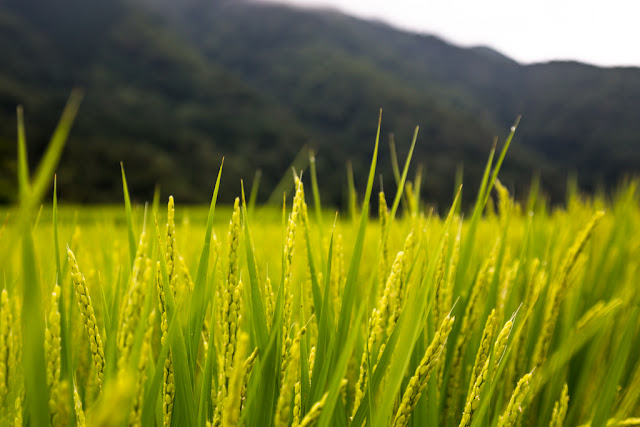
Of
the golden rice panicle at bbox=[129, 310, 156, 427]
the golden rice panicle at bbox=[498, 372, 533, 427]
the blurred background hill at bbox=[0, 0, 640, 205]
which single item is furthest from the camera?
the blurred background hill at bbox=[0, 0, 640, 205]

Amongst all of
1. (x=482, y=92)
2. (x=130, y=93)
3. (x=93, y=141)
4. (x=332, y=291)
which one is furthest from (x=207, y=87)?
(x=332, y=291)

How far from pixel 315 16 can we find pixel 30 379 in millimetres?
132695

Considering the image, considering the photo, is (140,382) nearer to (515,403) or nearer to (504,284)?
(515,403)

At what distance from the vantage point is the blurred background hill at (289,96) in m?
66.6

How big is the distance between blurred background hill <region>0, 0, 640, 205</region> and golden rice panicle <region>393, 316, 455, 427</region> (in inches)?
2062

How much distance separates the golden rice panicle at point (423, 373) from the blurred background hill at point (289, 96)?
172ft

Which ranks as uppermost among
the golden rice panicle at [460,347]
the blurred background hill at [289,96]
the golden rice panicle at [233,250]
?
the blurred background hill at [289,96]

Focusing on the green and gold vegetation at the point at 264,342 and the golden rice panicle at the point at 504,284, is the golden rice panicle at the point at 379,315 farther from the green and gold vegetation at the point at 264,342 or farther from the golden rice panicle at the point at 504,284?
the golden rice panicle at the point at 504,284

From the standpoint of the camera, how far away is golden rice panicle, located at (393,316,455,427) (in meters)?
0.49

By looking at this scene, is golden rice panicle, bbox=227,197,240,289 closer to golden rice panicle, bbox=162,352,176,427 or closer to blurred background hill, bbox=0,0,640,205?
golden rice panicle, bbox=162,352,176,427

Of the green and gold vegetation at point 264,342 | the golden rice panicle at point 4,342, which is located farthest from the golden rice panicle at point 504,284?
the golden rice panicle at point 4,342

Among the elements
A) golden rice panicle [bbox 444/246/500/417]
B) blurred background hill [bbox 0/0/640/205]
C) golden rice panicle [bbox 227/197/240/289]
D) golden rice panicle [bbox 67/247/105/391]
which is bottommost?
golden rice panicle [bbox 444/246/500/417]

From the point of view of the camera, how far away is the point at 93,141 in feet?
146

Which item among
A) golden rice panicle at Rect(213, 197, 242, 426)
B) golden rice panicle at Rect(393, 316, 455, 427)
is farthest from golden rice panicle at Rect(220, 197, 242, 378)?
golden rice panicle at Rect(393, 316, 455, 427)
